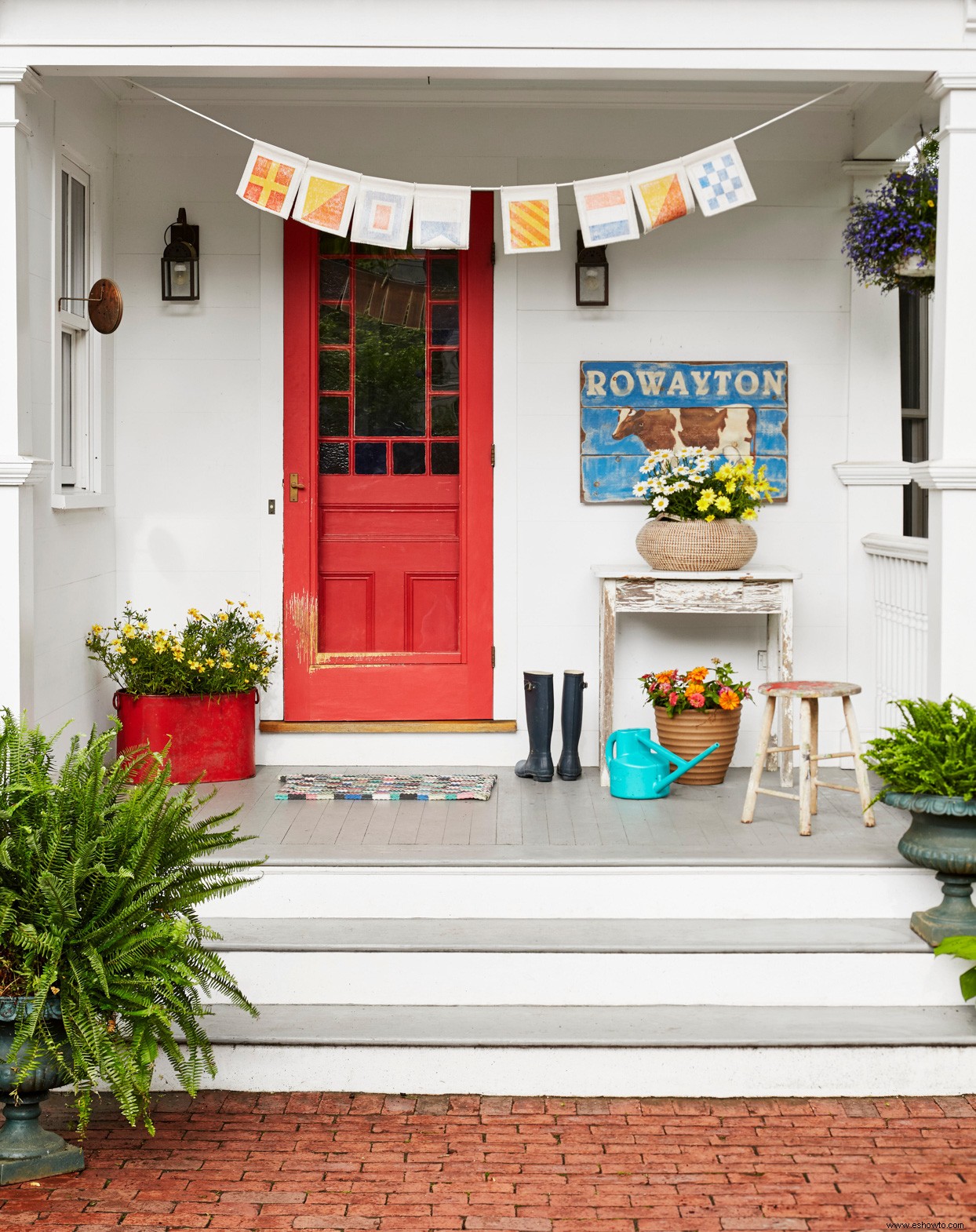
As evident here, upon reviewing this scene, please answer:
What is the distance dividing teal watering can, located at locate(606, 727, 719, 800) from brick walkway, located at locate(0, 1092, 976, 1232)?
5.35 feet

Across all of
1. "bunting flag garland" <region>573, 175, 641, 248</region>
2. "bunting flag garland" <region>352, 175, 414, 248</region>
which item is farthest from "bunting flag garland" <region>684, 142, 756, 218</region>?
"bunting flag garland" <region>352, 175, 414, 248</region>

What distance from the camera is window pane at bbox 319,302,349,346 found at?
5.58 metres

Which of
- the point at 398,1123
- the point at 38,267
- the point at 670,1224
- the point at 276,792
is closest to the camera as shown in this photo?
the point at 670,1224

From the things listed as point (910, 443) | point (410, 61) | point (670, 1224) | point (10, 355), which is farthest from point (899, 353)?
point (670, 1224)

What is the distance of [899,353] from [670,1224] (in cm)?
389

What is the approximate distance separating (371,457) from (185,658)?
3.85 ft

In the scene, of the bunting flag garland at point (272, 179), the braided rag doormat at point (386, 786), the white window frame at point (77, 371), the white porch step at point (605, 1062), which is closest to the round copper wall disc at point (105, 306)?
the white window frame at point (77, 371)

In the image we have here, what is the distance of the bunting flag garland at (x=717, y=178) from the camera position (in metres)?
4.46

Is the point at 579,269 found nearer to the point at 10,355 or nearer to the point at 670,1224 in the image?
the point at 10,355

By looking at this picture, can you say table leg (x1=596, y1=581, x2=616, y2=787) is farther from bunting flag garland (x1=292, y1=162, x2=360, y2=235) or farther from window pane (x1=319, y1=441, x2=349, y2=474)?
bunting flag garland (x1=292, y1=162, x2=360, y2=235)

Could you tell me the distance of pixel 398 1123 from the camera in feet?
10.8

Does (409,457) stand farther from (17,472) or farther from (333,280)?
(17,472)

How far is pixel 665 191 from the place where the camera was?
449cm

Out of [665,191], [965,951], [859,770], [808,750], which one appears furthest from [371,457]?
[965,951]
